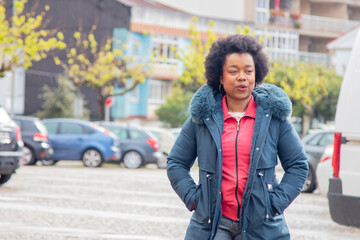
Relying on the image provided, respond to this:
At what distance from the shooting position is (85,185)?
58.0ft

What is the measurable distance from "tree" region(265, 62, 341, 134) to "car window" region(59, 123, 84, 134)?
27900mm

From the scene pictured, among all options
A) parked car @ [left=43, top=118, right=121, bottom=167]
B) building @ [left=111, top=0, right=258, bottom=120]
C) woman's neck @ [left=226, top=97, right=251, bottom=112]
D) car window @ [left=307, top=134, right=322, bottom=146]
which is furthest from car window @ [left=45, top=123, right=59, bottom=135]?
building @ [left=111, top=0, right=258, bottom=120]

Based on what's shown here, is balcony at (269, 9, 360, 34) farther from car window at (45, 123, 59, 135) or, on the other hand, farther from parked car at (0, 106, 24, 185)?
parked car at (0, 106, 24, 185)

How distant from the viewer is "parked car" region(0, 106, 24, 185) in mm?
15180

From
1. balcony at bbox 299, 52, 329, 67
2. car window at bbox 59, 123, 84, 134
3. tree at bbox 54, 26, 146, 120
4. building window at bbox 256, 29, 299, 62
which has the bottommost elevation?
car window at bbox 59, 123, 84, 134

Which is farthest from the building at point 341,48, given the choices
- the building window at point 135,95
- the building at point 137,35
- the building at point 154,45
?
the building window at point 135,95

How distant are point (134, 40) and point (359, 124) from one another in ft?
157

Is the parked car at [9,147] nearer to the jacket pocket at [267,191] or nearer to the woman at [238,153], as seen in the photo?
the woman at [238,153]

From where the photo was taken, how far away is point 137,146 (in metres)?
27.3

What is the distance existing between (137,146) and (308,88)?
28749mm

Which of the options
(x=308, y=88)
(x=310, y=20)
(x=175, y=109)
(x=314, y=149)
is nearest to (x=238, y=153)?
(x=314, y=149)

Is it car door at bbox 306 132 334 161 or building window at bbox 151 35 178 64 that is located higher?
building window at bbox 151 35 178 64

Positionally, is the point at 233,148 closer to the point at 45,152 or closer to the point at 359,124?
the point at 359,124

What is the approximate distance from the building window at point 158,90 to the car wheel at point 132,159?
3072 centimetres
